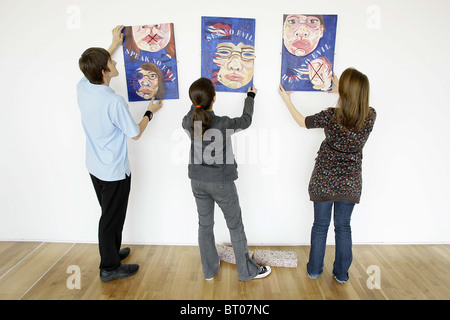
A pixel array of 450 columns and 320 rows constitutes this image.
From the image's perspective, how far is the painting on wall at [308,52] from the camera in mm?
2068

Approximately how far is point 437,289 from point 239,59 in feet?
6.51

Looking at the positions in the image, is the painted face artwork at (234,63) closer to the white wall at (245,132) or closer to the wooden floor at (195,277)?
the white wall at (245,132)

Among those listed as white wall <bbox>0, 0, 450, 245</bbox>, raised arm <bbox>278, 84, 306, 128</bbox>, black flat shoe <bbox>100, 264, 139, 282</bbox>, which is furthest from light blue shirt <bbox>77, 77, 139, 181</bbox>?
raised arm <bbox>278, 84, 306, 128</bbox>

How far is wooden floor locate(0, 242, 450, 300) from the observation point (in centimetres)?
192

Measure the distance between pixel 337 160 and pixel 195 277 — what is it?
3.96 feet

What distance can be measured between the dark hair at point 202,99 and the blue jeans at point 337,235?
2.98 ft

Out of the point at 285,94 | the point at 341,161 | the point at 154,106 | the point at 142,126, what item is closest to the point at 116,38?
the point at 154,106

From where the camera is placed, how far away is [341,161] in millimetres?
1808

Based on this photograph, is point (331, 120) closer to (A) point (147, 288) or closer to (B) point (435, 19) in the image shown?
(B) point (435, 19)

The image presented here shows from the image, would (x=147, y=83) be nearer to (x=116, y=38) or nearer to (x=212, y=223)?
(x=116, y=38)

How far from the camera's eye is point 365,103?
165 cm

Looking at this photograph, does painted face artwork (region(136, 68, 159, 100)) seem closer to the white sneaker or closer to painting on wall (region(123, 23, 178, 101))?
painting on wall (region(123, 23, 178, 101))

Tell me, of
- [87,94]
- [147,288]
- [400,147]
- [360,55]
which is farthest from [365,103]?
[147,288]

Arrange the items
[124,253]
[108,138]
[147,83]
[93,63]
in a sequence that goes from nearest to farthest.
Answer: [93,63] → [108,138] → [147,83] → [124,253]
